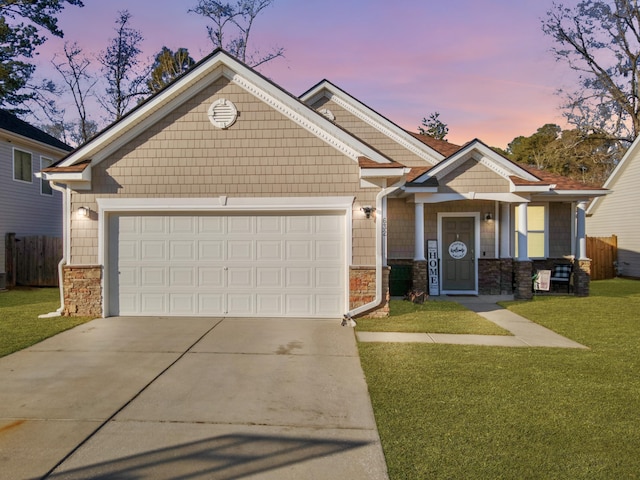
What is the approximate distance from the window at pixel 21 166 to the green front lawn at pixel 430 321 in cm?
1450

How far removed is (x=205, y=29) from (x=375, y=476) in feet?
91.5

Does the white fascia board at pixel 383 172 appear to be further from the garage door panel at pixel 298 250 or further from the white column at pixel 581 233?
the white column at pixel 581 233

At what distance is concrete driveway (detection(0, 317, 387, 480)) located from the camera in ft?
10.4

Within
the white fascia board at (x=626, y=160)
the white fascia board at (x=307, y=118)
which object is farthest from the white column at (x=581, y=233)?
the white fascia board at (x=626, y=160)

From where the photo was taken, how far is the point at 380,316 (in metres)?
8.77

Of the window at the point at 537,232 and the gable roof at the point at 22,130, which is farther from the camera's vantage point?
the gable roof at the point at 22,130

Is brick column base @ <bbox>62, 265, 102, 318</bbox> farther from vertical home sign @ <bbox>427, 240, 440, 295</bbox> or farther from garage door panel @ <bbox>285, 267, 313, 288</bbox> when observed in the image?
vertical home sign @ <bbox>427, 240, 440, 295</bbox>

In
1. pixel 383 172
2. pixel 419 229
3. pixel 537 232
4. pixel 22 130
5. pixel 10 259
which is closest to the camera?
pixel 383 172

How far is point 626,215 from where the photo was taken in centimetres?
1861

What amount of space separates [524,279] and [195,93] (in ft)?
32.0

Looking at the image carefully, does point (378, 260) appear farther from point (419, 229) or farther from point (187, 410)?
point (187, 410)

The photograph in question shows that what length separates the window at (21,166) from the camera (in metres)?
15.1

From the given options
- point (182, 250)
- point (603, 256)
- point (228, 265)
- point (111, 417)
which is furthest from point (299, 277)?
point (603, 256)

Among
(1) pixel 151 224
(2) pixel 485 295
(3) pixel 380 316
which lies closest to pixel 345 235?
(3) pixel 380 316
